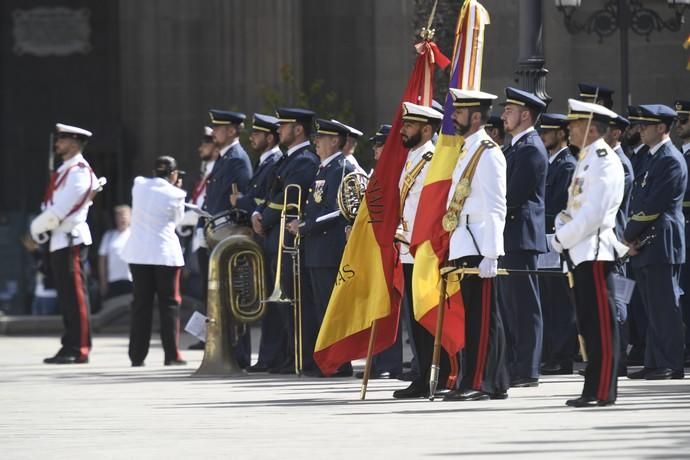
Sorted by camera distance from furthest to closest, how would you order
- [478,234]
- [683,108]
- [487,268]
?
[683,108] → [478,234] → [487,268]

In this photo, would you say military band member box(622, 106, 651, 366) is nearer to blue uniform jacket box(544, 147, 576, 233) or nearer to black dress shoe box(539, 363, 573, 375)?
blue uniform jacket box(544, 147, 576, 233)

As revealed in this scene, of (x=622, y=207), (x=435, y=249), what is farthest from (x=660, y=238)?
(x=435, y=249)

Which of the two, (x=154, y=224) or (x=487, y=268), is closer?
(x=487, y=268)

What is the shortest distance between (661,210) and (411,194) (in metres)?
2.29

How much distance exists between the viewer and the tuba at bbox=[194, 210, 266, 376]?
17.4 metres

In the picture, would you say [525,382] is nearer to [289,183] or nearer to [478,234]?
[478,234]

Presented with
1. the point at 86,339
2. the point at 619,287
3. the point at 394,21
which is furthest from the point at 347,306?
the point at 394,21

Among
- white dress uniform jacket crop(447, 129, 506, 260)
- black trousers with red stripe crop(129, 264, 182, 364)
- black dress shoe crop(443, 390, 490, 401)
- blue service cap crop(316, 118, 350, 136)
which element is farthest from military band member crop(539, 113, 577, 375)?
black trousers with red stripe crop(129, 264, 182, 364)

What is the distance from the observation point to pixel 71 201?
1941 cm

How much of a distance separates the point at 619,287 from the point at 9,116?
18801 millimetres

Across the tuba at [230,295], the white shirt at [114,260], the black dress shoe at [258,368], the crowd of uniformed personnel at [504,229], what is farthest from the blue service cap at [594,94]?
the white shirt at [114,260]

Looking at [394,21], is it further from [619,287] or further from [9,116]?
[619,287]

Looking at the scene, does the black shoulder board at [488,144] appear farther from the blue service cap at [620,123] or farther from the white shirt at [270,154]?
the white shirt at [270,154]

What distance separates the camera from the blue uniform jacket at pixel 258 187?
17.6 metres
